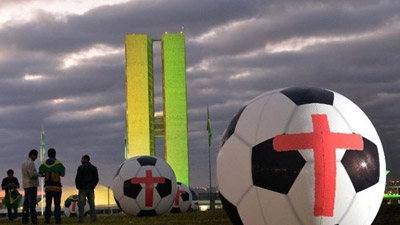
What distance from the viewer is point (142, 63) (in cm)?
6488

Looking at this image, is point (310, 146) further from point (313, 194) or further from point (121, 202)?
point (121, 202)

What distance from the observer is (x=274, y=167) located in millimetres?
5027

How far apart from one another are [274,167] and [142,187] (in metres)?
8.40

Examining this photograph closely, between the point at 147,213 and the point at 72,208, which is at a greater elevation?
the point at 147,213

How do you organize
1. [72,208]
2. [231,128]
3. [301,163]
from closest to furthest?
[301,163]
[231,128]
[72,208]

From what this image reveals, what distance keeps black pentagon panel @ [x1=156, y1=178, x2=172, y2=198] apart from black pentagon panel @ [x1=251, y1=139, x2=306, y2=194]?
8.49 m

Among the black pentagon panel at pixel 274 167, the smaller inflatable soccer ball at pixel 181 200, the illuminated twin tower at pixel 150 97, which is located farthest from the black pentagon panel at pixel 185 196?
the illuminated twin tower at pixel 150 97

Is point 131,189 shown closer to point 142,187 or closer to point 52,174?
point 142,187

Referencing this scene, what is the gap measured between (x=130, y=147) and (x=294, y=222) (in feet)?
195

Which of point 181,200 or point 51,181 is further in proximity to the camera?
point 181,200

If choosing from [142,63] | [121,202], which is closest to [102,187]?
[142,63]

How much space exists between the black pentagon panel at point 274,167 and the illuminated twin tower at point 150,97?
57.4 metres

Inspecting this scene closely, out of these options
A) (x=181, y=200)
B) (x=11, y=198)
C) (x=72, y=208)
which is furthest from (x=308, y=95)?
(x=72, y=208)

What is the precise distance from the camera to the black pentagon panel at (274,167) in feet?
16.2
